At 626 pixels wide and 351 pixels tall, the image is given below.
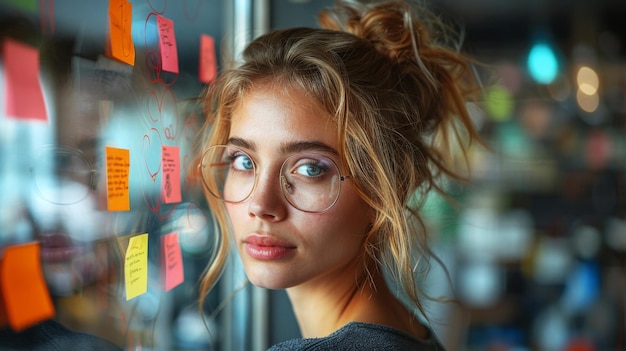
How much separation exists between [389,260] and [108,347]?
0.53m

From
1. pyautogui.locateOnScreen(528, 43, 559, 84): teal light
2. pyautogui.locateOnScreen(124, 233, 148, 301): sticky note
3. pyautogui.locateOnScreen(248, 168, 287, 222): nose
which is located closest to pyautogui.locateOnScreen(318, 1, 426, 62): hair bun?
pyautogui.locateOnScreen(248, 168, 287, 222): nose

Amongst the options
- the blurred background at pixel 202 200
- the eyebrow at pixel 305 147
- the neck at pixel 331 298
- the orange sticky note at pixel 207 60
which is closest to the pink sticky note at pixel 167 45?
the blurred background at pixel 202 200

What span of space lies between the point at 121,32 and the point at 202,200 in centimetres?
54

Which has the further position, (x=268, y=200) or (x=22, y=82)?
(x=268, y=200)

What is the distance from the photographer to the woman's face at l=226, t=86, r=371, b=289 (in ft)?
4.00

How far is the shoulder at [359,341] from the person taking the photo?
1.13m

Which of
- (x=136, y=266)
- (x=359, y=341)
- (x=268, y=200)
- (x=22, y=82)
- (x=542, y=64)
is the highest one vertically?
(x=542, y=64)

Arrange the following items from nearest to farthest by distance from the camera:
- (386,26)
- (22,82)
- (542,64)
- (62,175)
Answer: (22,82) → (62,175) → (386,26) → (542,64)

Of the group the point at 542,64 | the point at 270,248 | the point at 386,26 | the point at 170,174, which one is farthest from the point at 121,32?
the point at 542,64

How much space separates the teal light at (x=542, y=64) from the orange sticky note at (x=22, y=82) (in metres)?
3.59

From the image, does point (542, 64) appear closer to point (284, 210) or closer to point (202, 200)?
point (202, 200)

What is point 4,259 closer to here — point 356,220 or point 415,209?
point 356,220

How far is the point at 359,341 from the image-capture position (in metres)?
1.16

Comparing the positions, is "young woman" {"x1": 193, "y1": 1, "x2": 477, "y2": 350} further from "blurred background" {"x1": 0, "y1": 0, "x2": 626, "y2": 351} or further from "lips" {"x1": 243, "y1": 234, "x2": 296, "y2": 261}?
"blurred background" {"x1": 0, "y1": 0, "x2": 626, "y2": 351}
